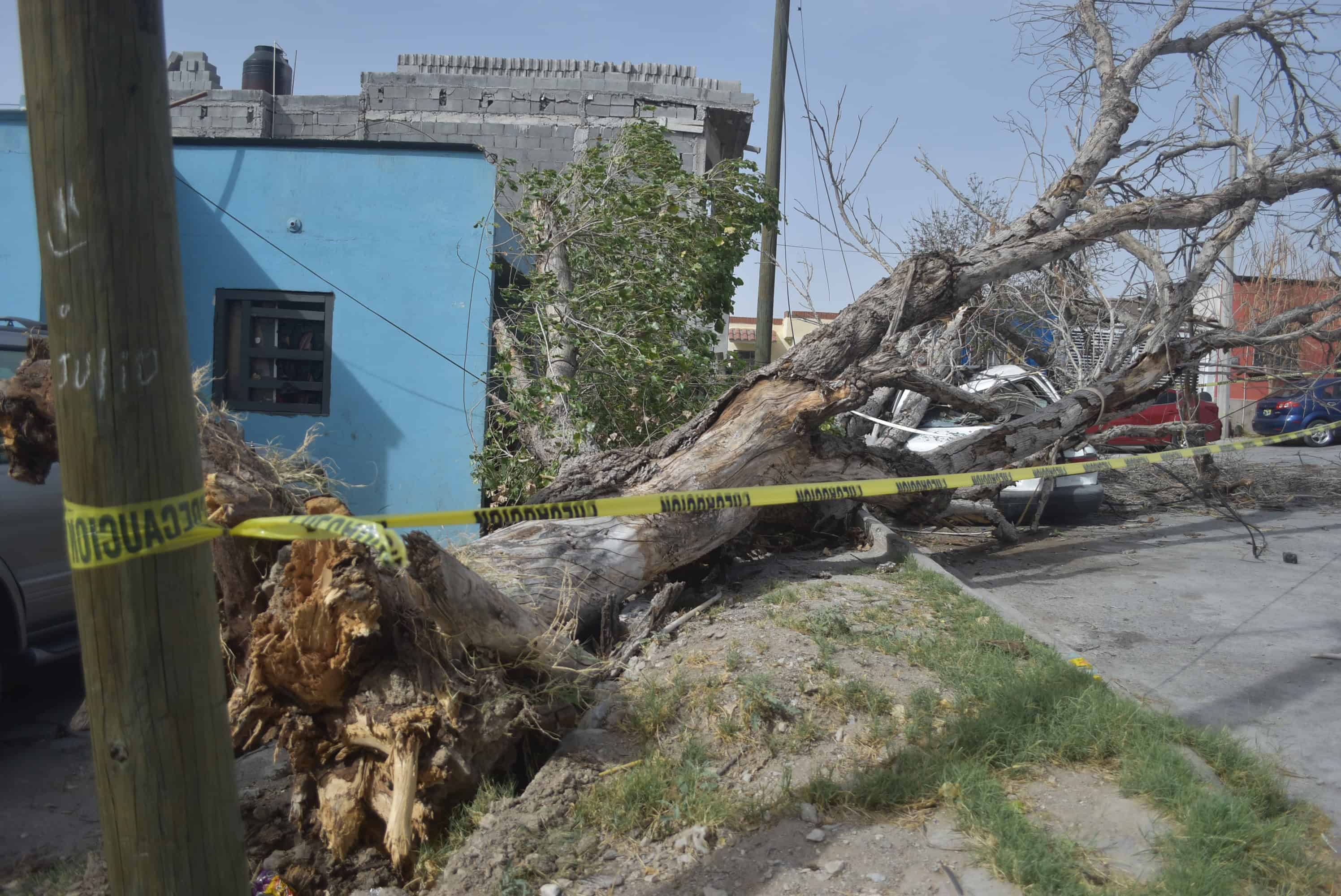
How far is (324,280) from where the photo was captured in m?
9.42

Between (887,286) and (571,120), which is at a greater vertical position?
(571,120)

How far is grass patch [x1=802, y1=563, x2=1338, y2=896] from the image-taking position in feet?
9.41

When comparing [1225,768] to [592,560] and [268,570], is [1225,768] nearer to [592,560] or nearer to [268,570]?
[592,560]

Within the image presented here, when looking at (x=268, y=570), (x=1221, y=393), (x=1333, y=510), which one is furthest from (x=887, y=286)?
(x=1221, y=393)

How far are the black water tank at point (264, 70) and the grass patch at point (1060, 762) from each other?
1520 centimetres

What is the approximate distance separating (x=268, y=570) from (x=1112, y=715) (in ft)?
12.2

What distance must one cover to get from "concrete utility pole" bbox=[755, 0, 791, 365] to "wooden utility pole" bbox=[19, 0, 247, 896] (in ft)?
33.0

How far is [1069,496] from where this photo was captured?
979 centimetres

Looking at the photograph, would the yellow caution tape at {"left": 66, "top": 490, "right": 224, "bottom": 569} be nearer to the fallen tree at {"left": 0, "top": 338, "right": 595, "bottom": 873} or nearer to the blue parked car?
the fallen tree at {"left": 0, "top": 338, "right": 595, "bottom": 873}

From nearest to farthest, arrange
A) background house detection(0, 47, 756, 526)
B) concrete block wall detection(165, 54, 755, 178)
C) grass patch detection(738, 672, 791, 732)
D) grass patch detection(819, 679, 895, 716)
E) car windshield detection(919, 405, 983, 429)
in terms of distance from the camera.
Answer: grass patch detection(738, 672, 791, 732) < grass patch detection(819, 679, 895, 716) < background house detection(0, 47, 756, 526) < car windshield detection(919, 405, 983, 429) < concrete block wall detection(165, 54, 755, 178)

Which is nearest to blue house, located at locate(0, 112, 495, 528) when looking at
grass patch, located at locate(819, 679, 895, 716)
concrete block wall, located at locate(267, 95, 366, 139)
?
concrete block wall, located at locate(267, 95, 366, 139)

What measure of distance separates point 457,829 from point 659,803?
2.56ft

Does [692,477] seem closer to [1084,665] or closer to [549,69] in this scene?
[1084,665]

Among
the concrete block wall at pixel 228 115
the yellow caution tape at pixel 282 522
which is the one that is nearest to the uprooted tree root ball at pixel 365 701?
the yellow caution tape at pixel 282 522
